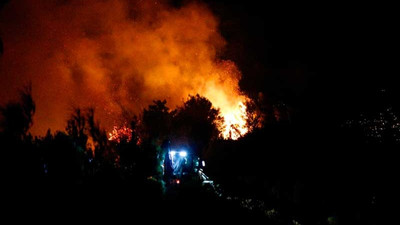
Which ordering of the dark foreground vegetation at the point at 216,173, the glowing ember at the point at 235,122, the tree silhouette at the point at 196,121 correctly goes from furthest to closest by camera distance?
the tree silhouette at the point at 196,121 → the glowing ember at the point at 235,122 → the dark foreground vegetation at the point at 216,173

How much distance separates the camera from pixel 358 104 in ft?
91.3

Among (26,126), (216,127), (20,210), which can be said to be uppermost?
(216,127)

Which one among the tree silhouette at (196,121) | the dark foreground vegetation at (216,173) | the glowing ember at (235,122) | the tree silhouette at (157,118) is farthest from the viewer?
the tree silhouette at (157,118)

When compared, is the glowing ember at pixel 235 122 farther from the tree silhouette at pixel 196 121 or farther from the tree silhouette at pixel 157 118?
the tree silhouette at pixel 157 118

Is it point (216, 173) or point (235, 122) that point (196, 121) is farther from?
point (216, 173)

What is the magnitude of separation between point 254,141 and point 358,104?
1083cm

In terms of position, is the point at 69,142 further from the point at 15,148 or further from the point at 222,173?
the point at 222,173

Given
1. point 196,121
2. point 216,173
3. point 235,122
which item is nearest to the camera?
point 216,173

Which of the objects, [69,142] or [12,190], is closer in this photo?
[12,190]

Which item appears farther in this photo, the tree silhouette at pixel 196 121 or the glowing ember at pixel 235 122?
the tree silhouette at pixel 196 121

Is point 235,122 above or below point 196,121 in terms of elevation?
below

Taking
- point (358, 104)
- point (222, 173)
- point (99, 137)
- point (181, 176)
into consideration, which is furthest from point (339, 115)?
point (99, 137)

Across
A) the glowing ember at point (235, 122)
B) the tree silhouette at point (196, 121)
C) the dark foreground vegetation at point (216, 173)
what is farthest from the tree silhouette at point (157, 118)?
the dark foreground vegetation at point (216, 173)

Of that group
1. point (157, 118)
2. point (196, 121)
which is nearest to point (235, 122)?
point (196, 121)
